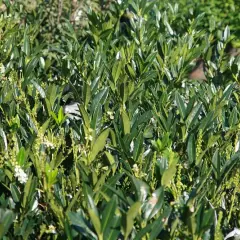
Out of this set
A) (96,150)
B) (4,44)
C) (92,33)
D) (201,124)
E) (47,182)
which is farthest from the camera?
(92,33)

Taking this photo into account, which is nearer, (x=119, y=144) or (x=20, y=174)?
(x=20, y=174)

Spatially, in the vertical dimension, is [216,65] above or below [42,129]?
below

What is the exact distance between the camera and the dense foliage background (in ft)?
7.38

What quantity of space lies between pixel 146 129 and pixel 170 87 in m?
0.69

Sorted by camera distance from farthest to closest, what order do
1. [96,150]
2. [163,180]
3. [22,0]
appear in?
[22,0] < [96,150] < [163,180]

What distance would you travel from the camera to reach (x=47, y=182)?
2549 millimetres

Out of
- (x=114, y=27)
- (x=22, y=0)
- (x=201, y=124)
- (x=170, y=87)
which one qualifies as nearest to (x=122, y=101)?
(x=170, y=87)

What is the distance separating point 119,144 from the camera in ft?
9.25

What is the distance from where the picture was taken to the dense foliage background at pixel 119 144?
2.25 m

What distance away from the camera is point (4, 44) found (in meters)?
4.45

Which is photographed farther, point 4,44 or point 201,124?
point 4,44

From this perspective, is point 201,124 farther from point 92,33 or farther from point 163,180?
point 92,33

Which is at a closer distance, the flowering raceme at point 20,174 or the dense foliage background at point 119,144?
the dense foliage background at point 119,144

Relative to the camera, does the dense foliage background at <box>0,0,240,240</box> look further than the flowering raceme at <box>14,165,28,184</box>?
No
